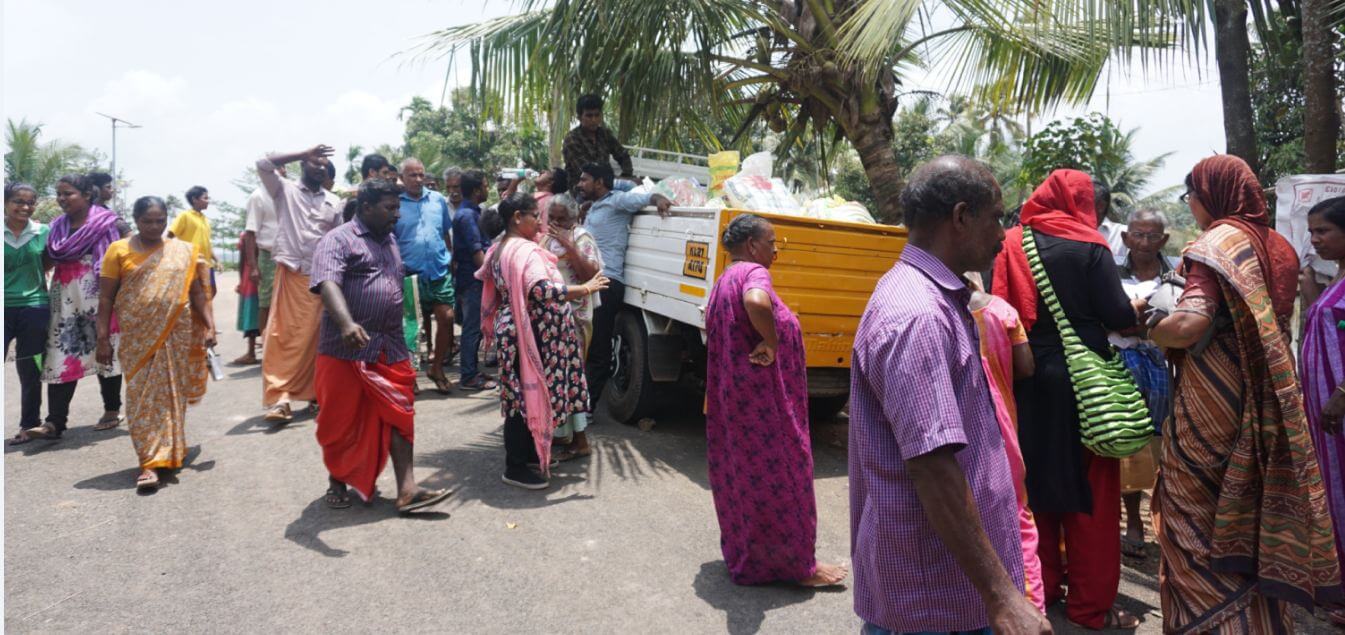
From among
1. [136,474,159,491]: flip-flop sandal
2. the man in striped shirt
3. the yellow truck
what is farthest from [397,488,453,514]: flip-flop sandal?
the yellow truck

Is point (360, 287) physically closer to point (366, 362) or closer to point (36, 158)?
point (366, 362)

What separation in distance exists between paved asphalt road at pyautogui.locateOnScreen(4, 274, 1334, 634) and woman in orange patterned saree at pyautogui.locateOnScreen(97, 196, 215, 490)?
0.27 m

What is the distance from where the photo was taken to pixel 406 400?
4.41 m

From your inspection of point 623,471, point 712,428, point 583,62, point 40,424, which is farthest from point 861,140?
point 40,424

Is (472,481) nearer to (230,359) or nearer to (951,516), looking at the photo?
(951,516)

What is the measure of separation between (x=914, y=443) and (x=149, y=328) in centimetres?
495

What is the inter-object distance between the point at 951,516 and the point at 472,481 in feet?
12.5

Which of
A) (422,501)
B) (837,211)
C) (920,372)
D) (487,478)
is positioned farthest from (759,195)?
(920,372)

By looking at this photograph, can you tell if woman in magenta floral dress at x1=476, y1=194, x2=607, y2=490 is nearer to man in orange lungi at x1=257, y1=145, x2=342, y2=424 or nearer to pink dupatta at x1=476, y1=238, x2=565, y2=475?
pink dupatta at x1=476, y1=238, x2=565, y2=475

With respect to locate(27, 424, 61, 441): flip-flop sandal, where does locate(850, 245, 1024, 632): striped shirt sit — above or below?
above

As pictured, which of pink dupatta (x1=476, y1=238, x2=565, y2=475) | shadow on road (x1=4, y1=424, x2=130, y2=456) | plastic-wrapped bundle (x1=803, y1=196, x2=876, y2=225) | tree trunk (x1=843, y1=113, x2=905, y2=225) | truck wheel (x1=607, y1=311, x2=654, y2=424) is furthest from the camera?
tree trunk (x1=843, y1=113, x2=905, y2=225)

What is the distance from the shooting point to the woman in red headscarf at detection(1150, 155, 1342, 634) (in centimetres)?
271

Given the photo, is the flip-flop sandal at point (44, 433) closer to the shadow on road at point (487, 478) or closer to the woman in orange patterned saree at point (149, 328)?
the woman in orange patterned saree at point (149, 328)

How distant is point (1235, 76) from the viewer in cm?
568
